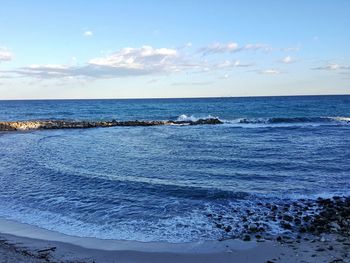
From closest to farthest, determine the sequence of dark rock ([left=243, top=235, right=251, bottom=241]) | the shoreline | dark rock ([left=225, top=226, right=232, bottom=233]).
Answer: the shoreline, dark rock ([left=243, top=235, right=251, bottom=241]), dark rock ([left=225, top=226, right=232, bottom=233])

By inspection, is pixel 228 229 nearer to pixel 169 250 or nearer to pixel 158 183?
pixel 169 250

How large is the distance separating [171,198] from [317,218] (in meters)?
5.29

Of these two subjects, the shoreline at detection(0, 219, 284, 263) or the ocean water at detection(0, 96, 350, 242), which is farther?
the ocean water at detection(0, 96, 350, 242)

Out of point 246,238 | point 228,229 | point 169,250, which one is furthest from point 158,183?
point 169,250

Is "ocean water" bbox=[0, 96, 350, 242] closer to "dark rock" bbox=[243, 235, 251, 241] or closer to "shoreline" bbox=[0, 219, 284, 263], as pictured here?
"shoreline" bbox=[0, 219, 284, 263]

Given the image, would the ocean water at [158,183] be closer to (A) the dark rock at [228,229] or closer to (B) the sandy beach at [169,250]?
(A) the dark rock at [228,229]

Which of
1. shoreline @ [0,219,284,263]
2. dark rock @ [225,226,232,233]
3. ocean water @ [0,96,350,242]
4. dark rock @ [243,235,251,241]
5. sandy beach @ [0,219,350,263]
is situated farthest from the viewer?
ocean water @ [0,96,350,242]

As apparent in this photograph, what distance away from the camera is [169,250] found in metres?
10.7

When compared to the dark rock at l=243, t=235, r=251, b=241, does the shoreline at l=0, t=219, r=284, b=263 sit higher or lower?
lower

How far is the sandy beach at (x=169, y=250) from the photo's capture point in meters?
9.81

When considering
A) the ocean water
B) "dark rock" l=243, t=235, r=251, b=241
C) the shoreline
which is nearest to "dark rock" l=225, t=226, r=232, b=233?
the ocean water

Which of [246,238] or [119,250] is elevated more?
[246,238]

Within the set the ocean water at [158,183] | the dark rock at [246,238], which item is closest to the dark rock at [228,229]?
the ocean water at [158,183]

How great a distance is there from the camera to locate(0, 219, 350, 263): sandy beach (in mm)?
9812
